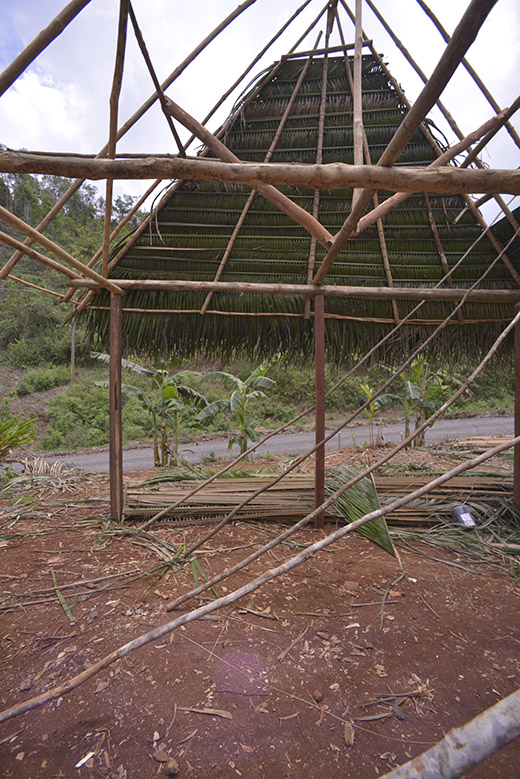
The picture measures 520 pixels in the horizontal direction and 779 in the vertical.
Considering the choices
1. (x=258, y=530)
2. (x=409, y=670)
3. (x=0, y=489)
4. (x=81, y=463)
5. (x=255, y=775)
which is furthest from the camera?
(x=81, y=463)

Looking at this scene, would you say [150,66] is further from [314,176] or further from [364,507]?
[364,507]

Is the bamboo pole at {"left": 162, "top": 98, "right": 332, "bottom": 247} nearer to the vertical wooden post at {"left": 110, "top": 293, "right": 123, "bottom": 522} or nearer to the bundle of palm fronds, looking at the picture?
the vertical wooden post at {"left": 110, "top": 293, "right": 123, "bottom": 522}

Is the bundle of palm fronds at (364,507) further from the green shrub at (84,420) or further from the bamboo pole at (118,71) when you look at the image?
the green shrub at (84,420)

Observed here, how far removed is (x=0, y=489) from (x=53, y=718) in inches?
151

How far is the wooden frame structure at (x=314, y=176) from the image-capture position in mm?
1456

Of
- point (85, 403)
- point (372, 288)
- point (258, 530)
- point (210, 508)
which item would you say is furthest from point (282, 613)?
point (85, 403)

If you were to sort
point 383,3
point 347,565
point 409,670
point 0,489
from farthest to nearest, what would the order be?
point 0,489, point 383,3, point 347,565, point 409,670

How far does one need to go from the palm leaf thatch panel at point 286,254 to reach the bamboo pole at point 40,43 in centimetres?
216

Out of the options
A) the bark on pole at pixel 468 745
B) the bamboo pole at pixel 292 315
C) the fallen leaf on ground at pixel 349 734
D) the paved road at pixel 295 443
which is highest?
the bamboo pole at pixel 292 315

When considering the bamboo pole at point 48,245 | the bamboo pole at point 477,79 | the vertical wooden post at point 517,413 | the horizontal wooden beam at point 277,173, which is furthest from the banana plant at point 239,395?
the horizontal wooden beam at point 277,173

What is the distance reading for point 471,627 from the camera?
2131 mm

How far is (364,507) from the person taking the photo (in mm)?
3426

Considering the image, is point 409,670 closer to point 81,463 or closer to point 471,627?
point 471,627

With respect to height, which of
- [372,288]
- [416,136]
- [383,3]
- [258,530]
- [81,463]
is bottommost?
[81,463]
